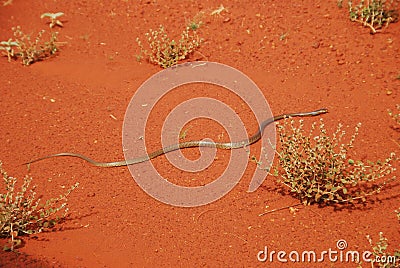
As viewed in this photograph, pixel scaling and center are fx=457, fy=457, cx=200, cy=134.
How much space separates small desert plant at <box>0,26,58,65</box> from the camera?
8.35 metres

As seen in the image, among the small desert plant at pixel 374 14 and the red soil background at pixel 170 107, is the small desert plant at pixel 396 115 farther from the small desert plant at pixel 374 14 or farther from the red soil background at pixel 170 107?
the small desert plant at pixel 374 14

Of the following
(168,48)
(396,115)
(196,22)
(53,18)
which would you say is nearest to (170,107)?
(168,48)

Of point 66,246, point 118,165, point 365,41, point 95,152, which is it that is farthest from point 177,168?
point 365,41

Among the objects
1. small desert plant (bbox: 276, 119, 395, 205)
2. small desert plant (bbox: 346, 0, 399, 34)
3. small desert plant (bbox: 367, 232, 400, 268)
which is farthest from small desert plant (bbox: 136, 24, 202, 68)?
small desert plant (bbox: 367, 232, 400, 268)

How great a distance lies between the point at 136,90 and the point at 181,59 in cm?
116

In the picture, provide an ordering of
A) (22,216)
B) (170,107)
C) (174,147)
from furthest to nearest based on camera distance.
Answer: (170,107) < (174,147) < (22,216)

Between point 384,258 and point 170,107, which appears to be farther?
point 170,107

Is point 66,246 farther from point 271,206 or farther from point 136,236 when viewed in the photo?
point 271,206

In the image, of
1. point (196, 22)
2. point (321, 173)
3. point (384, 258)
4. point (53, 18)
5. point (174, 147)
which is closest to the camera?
point (384, 258)

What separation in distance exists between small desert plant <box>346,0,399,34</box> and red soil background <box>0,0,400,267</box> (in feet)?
0.55

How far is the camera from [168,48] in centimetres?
810

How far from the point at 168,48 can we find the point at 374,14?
3737mm

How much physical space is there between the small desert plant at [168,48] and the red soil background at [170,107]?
8.0 inches

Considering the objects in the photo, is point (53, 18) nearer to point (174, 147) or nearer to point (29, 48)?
point (29, 48)
